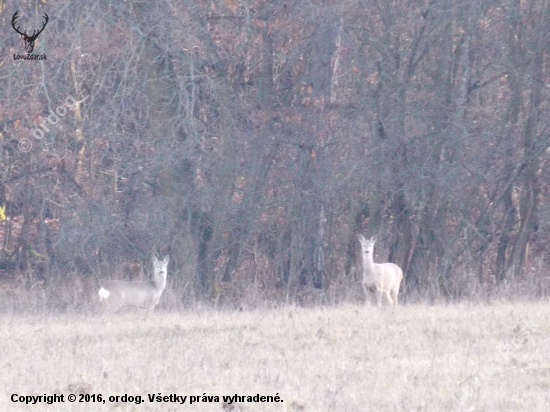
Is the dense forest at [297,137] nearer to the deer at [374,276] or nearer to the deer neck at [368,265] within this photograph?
the deer at [374,276]

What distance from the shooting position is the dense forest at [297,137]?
46.4 ft

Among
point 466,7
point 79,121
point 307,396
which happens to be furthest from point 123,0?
point 307,396

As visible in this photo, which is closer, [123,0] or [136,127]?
[123,0]

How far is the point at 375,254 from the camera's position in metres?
16.7

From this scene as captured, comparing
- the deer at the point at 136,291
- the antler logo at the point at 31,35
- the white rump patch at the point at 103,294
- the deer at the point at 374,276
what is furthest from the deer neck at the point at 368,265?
the antler logo at the point at 31,35

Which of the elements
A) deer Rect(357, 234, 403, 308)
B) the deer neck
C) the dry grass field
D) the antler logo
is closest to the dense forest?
the antler logo

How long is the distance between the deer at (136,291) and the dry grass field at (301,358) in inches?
118

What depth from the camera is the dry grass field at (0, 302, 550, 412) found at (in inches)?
245

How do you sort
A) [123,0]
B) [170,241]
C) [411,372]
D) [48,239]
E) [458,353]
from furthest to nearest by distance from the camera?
[48,239], [170,241], [123,0], [458,353], [411,372]

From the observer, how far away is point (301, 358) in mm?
7797

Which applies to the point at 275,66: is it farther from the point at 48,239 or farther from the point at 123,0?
the point at 48,239

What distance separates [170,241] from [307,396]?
951 cm

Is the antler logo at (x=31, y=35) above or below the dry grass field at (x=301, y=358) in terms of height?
above

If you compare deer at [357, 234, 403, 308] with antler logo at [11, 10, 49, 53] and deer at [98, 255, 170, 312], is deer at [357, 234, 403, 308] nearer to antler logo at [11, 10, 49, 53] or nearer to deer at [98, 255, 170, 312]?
deer at [98, 255, 170, 312]
